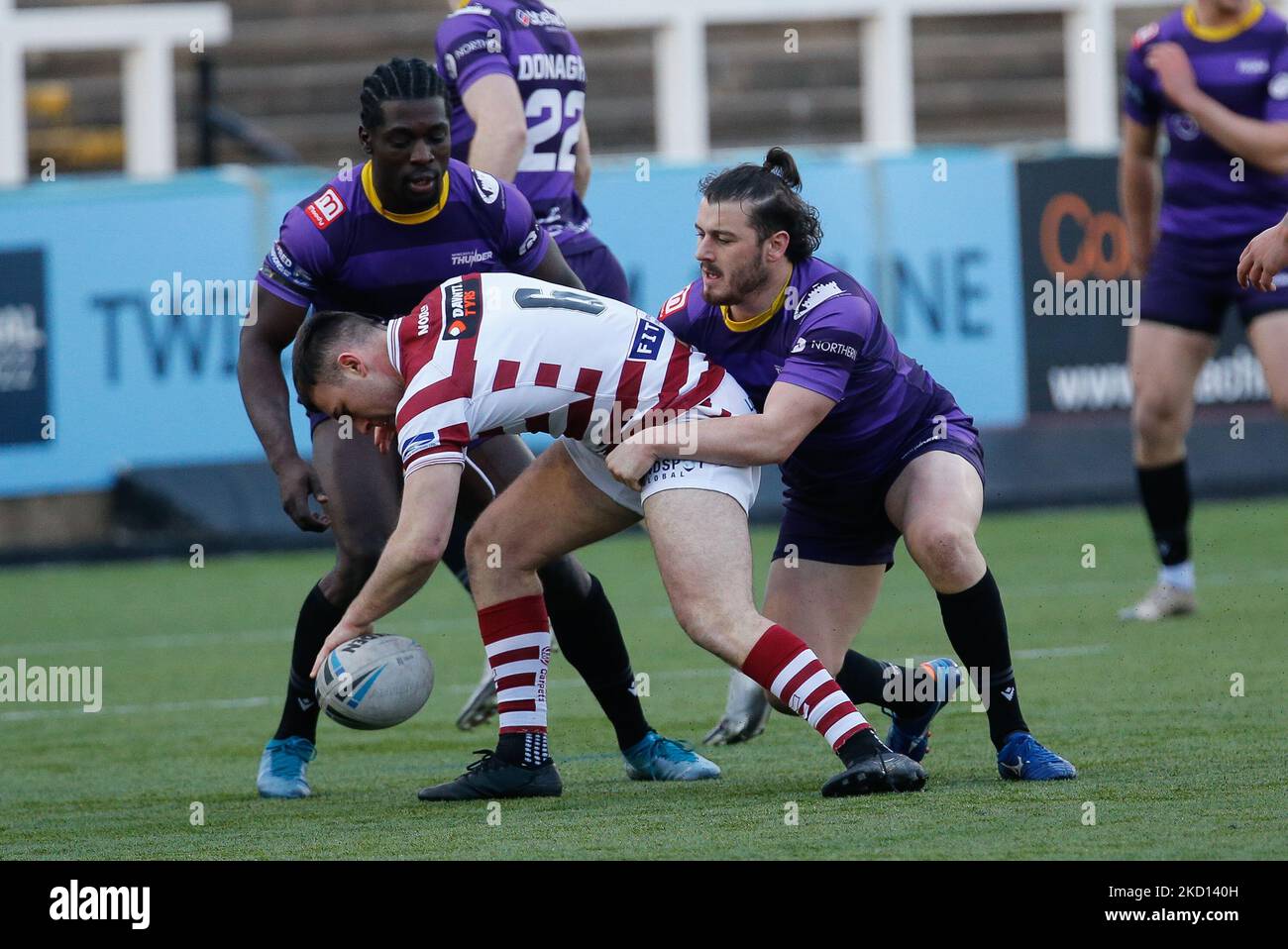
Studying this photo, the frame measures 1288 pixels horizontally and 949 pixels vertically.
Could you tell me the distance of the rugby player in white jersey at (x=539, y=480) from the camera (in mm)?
4891

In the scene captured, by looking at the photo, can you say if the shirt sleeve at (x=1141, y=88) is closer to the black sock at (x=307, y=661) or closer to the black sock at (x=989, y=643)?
the black sock at (x=989, y=643)

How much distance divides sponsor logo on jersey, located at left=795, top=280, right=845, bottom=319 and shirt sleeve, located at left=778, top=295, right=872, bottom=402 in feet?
0.18

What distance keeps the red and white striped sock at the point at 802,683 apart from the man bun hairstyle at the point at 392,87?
1.65 meters

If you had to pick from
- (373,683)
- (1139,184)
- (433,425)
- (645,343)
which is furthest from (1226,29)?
(373,683)

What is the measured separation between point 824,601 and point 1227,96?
3.51m

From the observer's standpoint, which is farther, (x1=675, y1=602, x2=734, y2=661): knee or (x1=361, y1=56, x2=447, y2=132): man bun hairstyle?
(x1=361, y1=56, x2=447, y2=132): man bun hairstyle

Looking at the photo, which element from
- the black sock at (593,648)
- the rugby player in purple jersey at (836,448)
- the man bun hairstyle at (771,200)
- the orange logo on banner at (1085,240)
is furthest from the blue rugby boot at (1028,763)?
the orange logo on banner at (1085,240)

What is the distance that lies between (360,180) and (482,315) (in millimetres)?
775

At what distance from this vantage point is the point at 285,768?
5.69 metres

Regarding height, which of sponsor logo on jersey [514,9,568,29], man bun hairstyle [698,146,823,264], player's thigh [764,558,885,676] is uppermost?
sponsor logo on jersey [514,9,568,29]

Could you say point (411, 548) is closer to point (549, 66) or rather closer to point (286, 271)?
point (286, 271)

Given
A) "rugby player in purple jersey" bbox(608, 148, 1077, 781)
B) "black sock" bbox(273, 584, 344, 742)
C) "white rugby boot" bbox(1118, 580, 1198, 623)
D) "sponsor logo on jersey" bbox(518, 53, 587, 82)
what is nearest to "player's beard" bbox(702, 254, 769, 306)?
"rugby player in purple jersey" bbox(608, 148, 1077, 781)

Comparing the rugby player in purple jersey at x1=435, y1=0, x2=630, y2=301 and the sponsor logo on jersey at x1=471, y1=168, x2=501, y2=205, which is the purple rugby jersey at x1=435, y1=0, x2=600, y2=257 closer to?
the rugby player in purple jersey at x1=435, y1=0, x2=630, y2=301

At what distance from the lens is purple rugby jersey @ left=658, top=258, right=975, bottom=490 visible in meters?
5.17
